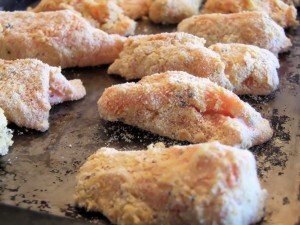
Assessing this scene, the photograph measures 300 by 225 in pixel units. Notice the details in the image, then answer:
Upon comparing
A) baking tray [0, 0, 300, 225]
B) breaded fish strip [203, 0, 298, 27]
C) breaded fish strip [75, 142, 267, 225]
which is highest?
breaded fish strip [75, 142, 267, 225]

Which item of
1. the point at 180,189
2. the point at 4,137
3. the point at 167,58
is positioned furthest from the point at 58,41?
the point at 180,189

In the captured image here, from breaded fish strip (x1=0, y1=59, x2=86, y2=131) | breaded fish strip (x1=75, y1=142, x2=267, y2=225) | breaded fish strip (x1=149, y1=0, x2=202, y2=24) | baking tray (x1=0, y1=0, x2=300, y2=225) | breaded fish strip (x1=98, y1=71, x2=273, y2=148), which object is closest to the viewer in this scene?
breaded fish strip (x1=75, y1=142, x2=267, y2=225)

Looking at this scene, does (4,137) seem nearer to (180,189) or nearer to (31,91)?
(31,91)

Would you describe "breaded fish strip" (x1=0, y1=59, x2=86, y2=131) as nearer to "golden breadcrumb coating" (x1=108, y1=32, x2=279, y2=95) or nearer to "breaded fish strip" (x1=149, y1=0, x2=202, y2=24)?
"golden breadcrumb coating" (x1=108, y1=32, x2=279, y2=95)


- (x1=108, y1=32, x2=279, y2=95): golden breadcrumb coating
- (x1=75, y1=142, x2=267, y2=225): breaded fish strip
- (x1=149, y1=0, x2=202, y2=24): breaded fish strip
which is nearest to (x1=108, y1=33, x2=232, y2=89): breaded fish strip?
(x1=108, y1=32, x2=279, y2=95): golden breadcrumb coating

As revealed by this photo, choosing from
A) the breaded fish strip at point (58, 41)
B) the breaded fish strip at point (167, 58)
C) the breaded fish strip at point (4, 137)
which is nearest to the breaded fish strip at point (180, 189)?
the breaded fish strip at point (4, 137)

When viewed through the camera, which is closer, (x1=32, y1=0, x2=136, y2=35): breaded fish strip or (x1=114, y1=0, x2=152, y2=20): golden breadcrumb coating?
(x1=32, y1=0, x2=136, y2=35): breaded fish strip

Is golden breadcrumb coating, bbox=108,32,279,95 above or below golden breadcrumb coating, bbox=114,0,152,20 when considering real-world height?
above
